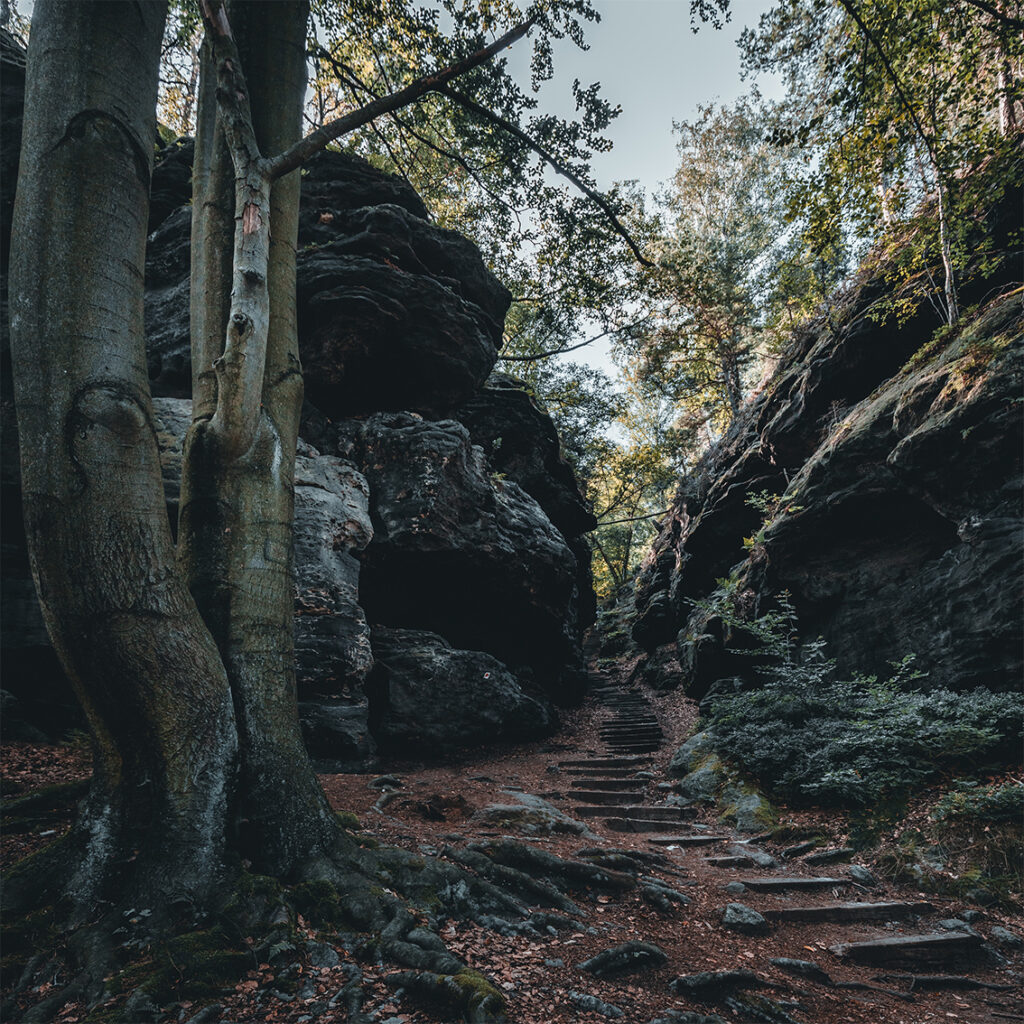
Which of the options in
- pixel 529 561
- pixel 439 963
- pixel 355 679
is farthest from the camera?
pixel 529 561

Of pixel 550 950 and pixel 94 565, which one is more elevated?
pixel 94 565

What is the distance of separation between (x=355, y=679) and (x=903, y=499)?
10045 millimetres

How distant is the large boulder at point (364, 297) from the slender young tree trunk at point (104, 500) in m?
7.37

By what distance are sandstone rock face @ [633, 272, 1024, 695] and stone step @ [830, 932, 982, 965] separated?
4.28 metres

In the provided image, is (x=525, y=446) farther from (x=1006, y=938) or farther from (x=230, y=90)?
(x=1006, y=938)

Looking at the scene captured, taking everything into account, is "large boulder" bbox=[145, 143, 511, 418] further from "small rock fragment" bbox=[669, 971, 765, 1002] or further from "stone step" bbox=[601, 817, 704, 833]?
"small rock fragment" bbox=[669, 971, 765, 1002]

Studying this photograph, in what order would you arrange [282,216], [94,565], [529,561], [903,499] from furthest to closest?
[529,561]
[903,499]
[282,216]
[94,565]

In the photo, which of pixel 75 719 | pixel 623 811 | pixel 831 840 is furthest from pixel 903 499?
pixel 75 719

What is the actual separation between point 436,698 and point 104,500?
7.64 meters

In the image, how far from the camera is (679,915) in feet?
13.1

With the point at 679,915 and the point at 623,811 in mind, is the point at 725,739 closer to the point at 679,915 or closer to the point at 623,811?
the point at 623,811

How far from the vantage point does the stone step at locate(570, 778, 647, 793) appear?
856 centimetres

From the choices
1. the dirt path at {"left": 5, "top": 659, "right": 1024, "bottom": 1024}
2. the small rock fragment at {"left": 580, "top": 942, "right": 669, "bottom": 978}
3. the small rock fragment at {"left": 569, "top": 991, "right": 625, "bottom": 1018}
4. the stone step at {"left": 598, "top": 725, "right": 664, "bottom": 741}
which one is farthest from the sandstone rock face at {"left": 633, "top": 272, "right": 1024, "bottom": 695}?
the small rock fragment at {"left": 569, "top": 991, "right": 625, "bottom": 1018}

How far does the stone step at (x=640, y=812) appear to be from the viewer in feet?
23.9
